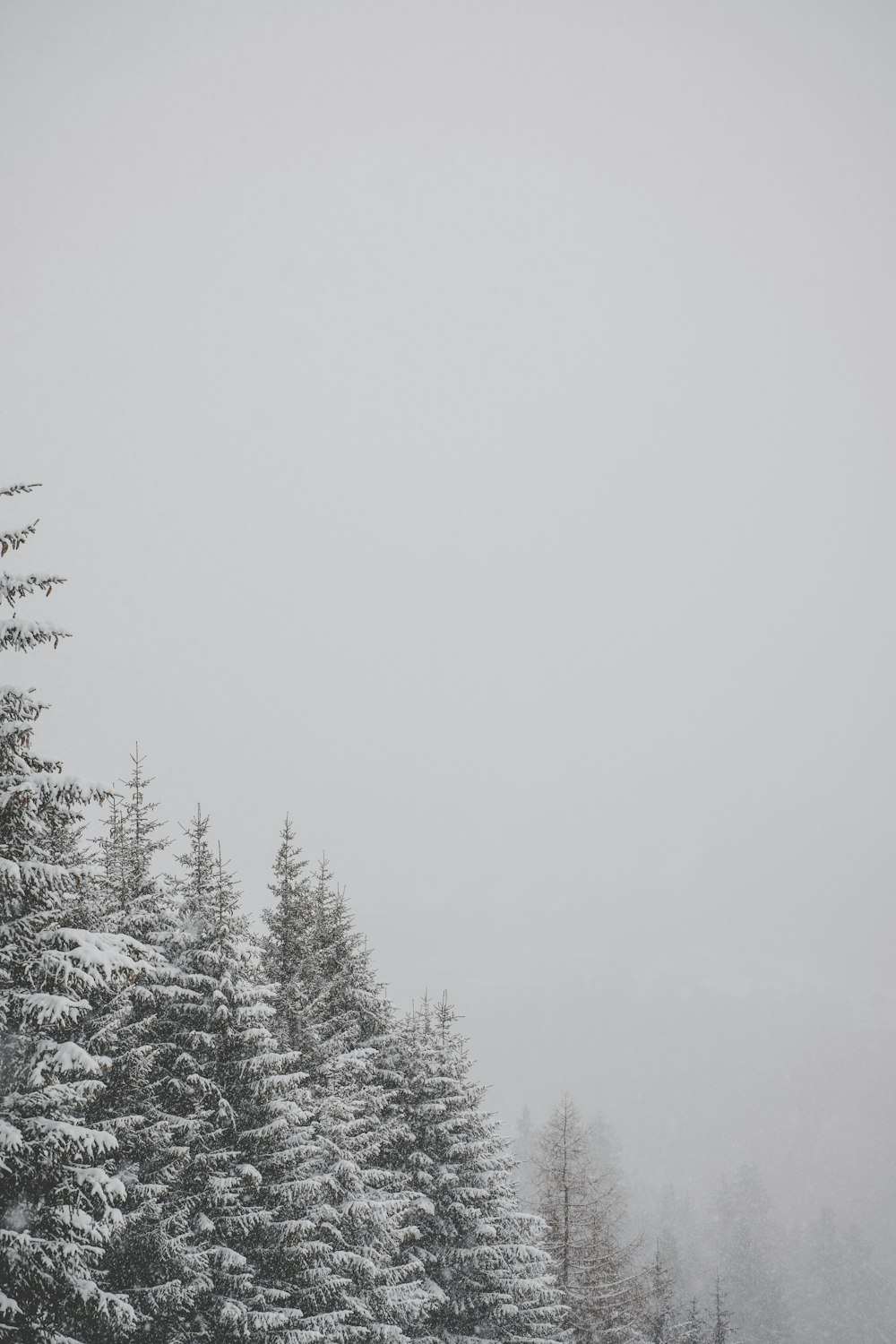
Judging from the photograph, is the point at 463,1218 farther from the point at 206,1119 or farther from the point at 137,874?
the point at 137,874

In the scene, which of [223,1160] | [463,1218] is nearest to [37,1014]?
Answer: [223,1160]

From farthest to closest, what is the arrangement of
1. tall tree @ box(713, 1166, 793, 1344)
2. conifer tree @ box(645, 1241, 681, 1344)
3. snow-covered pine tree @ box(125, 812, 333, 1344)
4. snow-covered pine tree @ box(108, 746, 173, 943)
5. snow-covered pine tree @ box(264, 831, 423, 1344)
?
tall tree @ box(713, 1166, 793, 1344) → conifer tree @ box(645, 1241, 681, 1344) → snow-covered pine tree @ box(264, 831, 423, 1344) → snow-covered pine tree @ box(108, 746, 173, 943) → snow-covered pine tree @ box(125, 812, 333, 1344)

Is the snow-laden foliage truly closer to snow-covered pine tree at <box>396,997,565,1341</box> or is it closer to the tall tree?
snow-covered pine tree at <box>396,997,565,1341</box>

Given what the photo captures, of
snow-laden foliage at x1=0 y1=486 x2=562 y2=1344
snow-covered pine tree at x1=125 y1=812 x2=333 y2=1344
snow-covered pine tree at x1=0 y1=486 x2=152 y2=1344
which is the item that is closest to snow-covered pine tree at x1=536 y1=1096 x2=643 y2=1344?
snow-laden foliage at x1=0 y1=486 x2=562 y2=1344

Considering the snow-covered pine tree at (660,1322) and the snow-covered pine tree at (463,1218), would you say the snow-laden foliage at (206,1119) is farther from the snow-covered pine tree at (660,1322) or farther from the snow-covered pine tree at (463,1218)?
the snow-covered pine tree at (660,1322)

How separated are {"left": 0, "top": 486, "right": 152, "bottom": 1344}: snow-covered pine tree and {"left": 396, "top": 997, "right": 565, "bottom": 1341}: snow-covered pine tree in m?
11.1

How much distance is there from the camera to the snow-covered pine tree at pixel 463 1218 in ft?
57.5

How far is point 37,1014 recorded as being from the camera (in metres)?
7.41

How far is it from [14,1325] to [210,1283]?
4581 mm

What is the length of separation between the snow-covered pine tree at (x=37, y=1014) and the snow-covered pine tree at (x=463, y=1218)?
436 inches

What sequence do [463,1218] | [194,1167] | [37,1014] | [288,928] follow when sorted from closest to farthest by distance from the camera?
1. [37,1014]
2. [194,1167]
3. [463,1218]
4. [288,928]

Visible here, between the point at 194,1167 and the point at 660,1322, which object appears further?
the point at 660,1322

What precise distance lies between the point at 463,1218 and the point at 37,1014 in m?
15.0

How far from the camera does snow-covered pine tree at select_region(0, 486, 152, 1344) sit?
24.7 ft
